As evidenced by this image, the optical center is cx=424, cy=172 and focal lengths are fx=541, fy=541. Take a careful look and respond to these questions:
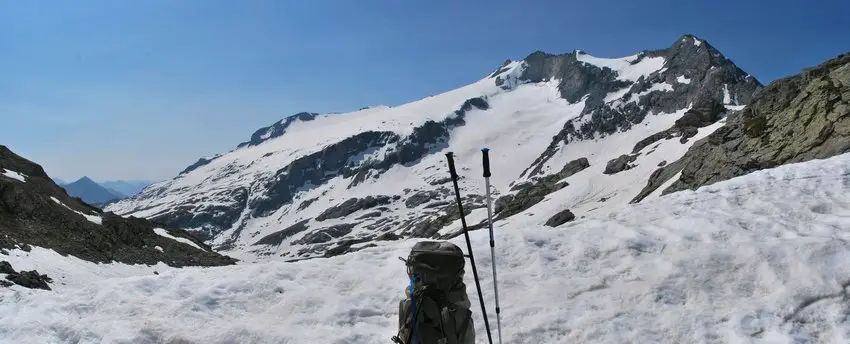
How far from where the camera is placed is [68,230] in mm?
44156

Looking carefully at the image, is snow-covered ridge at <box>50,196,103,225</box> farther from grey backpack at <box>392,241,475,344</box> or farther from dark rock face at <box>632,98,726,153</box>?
dark rock face at <box>632,98,726,153</box>

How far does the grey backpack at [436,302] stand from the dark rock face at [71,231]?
36.3m

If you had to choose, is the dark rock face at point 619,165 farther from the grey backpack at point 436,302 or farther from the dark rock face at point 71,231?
the grey backpack at point 436,302

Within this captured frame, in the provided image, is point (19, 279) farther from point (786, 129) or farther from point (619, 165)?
point (619, 165)

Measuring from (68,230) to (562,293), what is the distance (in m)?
45.8

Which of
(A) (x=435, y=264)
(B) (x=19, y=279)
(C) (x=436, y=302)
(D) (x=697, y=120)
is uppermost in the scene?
(D) (x=697, y=120)

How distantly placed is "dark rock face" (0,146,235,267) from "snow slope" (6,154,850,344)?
30824mm

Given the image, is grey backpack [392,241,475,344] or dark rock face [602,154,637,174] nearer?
grey backpack [392,241,475,344]

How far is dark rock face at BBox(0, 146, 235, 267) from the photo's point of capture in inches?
1566

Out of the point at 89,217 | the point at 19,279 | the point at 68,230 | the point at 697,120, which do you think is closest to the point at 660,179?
the point at 68,230

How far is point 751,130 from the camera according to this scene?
37.3m

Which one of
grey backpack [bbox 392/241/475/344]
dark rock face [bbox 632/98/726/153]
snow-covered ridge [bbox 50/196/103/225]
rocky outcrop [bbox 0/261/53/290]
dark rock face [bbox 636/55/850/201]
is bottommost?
rocky outcrop [bbox 0/261/53/290]

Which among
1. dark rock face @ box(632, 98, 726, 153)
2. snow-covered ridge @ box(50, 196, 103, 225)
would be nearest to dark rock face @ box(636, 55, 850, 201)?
snow-covered ridge @ box(50, 196, 103, 225)

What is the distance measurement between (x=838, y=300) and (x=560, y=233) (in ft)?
20.2
